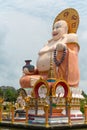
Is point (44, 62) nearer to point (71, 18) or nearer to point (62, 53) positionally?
point (62, 53)

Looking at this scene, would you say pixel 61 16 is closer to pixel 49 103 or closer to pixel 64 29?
pixel 64 29

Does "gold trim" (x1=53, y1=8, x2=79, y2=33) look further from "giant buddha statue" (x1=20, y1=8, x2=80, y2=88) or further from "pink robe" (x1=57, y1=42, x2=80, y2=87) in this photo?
"pink robe" (x1=57, y1=42, x2=80, y2=87)

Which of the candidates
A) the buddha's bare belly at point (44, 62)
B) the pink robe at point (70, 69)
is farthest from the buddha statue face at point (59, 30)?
the pink robe at point (70, 69)

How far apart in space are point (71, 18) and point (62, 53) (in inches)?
150

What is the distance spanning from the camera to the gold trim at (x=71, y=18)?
67.3ft

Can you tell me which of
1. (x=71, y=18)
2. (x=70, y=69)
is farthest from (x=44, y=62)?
(x=71, y=18)

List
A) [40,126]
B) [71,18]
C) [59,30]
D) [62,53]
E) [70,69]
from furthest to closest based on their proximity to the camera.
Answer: [71,18], [59,30], [62,53], [70,69], [40,126]

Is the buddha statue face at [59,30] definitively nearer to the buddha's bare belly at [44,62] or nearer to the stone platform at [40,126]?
the buddha's bare belly at [44,62]

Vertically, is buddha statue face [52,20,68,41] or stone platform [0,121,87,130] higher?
buddha statue face [52,20,68,41]

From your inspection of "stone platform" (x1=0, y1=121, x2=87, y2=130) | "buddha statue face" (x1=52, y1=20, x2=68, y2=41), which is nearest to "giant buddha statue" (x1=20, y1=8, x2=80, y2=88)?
"buddha statue face" (x1=52, y1=20, x2=68, y2=41)

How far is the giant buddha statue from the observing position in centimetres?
1839

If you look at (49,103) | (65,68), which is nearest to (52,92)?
(49,103)

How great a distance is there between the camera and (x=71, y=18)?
20.8m

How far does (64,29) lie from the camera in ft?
66.3
